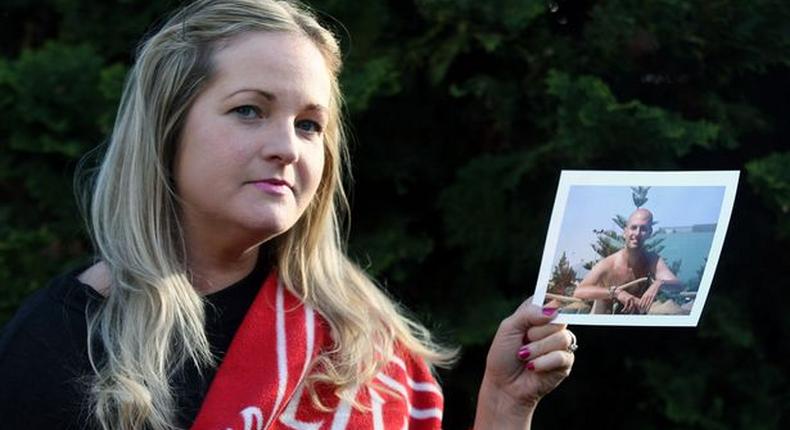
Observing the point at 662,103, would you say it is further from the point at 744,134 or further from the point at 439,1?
the point at 439,1

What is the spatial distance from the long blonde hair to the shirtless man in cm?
47

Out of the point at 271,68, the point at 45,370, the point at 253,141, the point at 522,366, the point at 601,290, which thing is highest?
the point at 271,68

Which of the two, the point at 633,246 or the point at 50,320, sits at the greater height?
the point at 633,246

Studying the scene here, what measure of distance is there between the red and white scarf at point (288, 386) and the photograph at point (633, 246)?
0.42m

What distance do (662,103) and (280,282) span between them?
119 centimetres

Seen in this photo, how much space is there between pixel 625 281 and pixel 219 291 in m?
0.67

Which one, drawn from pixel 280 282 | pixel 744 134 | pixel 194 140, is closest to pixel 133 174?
pixel 194 140

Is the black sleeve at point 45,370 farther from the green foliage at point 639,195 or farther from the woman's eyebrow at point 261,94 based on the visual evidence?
the green foliage at point 639,195

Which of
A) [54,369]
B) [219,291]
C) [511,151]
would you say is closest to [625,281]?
[219,291]

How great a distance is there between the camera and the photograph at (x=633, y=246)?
2.03 m

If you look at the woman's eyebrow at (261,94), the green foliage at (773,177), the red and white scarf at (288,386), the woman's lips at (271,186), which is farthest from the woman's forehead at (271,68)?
the green foliage at (773,177)

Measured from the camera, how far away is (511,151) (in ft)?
10.5

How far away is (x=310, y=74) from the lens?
223cm

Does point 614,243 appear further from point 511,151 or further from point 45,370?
point 511,151
